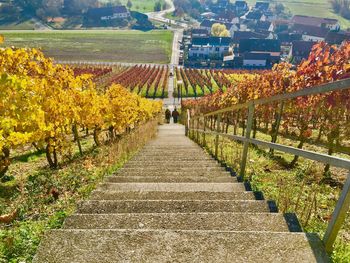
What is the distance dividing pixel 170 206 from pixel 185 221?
0.47 meters

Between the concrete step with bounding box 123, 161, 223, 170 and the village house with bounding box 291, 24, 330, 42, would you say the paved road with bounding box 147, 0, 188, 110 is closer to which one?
the concrete step with bounding box 123, 161, 223, 170

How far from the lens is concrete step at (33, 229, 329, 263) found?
2.13 m

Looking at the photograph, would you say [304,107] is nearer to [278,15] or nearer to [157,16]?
[157,16]

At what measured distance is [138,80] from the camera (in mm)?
48719

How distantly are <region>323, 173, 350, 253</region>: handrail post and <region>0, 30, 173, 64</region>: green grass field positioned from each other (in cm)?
6458

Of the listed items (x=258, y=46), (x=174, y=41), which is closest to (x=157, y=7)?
(x=174, y=41)

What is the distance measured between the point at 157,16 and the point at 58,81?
115 meters

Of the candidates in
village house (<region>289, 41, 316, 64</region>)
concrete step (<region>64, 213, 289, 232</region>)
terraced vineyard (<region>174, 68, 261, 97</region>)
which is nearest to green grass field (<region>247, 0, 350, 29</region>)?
village house (<region>289, 41, 316, 64</region>)

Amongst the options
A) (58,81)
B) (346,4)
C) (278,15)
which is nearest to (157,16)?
(278,15)

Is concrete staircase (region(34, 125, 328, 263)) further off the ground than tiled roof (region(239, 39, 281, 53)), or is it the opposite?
concrete staircase (region(34, 125, 328, 263))

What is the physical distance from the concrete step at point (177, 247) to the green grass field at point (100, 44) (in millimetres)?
64378

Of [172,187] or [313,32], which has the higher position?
[313,32]

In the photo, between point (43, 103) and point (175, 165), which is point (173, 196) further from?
point (43, 103)

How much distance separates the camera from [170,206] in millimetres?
3168
